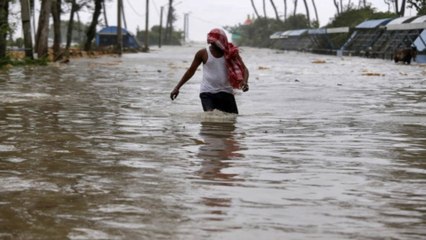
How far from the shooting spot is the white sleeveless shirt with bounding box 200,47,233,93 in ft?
32.1

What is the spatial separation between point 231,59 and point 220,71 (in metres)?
0.22

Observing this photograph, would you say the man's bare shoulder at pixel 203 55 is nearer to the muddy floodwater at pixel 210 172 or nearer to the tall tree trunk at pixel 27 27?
the muddy floodwater at pixel 210 172

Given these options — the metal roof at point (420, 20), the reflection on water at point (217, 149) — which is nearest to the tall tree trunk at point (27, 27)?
the metal roof at point (420, 20)

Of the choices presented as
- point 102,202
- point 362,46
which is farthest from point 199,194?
point 362,46

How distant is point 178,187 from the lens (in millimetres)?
5023

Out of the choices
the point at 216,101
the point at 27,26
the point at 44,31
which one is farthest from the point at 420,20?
the point at 216,101

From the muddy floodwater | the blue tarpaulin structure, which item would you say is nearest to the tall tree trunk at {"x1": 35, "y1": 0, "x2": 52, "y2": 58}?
the muddy floodwater

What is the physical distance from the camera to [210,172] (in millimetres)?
5613

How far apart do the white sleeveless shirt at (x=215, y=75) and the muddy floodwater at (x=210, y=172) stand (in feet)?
1.17

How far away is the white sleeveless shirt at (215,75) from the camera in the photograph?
980cm

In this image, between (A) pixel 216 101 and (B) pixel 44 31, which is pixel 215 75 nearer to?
(A) pixel 216 101

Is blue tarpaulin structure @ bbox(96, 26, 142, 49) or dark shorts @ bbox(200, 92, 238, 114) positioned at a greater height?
dark shorts @ bbox(200, 92, 238, 114)

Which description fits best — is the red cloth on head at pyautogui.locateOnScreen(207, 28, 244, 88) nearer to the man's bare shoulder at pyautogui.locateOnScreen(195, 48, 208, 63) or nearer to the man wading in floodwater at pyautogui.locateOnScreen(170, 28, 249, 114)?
the man wading in floodwater at pyautogui.locateOnScreen(170, 28, 249, 114)

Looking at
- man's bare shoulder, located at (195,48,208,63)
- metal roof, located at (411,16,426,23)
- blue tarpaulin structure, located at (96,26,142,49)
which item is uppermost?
metal roof, located at (411,16,426,23)
